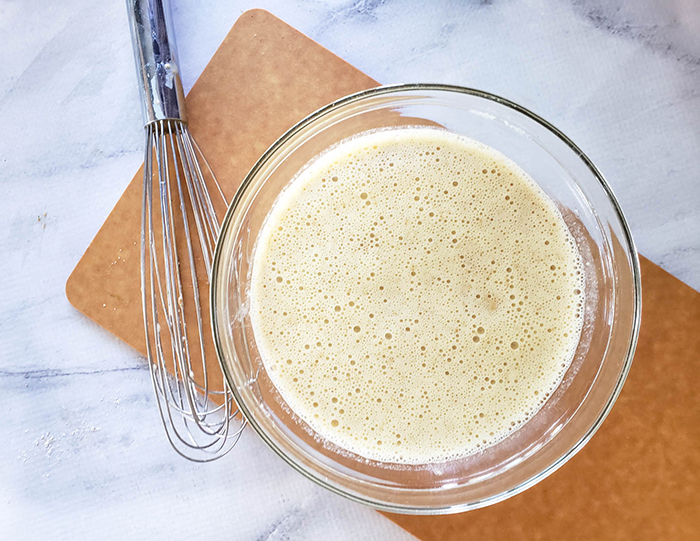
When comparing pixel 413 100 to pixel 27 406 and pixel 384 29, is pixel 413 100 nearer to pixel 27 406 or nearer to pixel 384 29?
pixel 384 29

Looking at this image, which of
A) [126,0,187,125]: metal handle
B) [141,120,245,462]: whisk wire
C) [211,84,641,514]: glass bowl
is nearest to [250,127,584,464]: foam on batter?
[211,84,641,514]: glass bowl

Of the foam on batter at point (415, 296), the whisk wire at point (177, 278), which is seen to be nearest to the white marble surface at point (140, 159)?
the whisk wire at point (177, 278)

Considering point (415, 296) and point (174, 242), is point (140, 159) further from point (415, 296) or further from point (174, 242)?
point (415, 296)

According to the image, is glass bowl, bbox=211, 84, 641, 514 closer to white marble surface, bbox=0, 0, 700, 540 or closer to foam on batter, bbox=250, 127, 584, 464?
foam on batter, bbox=250, 127, 584, 464

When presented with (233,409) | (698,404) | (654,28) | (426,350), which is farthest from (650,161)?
(233,409)

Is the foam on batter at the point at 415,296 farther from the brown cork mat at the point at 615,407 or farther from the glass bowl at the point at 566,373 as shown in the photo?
the brown cork mat at the point at 615,407

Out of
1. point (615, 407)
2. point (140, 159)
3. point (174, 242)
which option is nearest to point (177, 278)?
point (174, 242)
